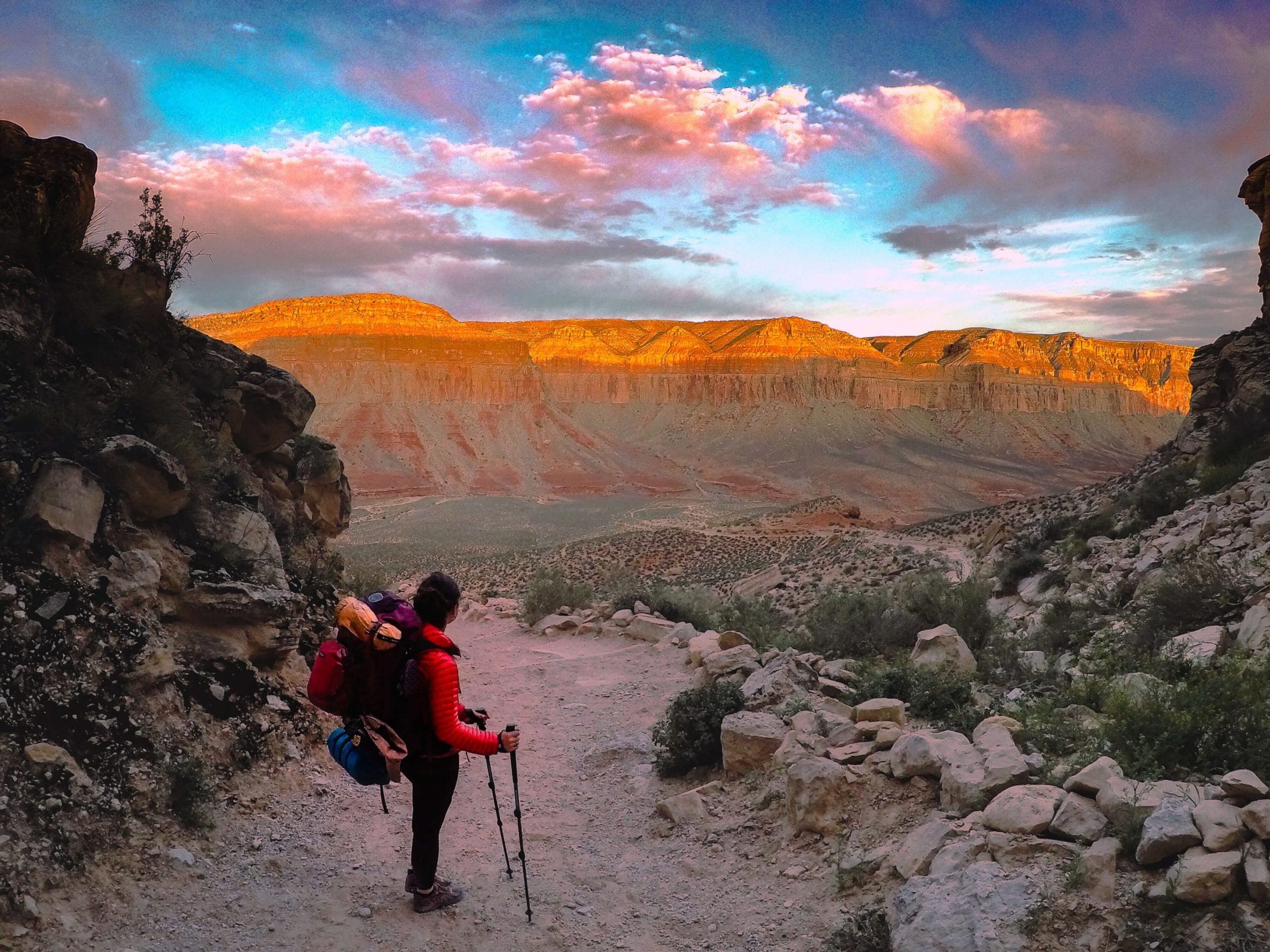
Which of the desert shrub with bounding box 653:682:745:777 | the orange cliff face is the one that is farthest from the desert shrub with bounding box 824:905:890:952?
the orange cliff face

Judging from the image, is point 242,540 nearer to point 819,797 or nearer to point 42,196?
point 42,196

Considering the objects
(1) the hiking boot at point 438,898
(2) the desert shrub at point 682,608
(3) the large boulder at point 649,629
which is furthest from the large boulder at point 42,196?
(2) the desert shrub at point 682,608

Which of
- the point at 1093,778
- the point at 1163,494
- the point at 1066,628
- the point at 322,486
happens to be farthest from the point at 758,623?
the point at 1093,778

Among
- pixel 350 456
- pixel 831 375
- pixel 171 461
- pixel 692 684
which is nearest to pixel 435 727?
pixel 171 461

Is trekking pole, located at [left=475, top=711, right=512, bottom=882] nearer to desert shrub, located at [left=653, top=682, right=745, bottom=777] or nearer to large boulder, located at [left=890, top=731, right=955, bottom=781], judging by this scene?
desert shrub, located at [left=653, top=682, right=745, bottom=777]

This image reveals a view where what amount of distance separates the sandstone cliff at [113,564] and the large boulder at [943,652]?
5.83 meters

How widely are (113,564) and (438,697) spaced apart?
363 cm

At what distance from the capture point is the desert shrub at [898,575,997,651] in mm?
10047

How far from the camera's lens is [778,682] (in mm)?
7324

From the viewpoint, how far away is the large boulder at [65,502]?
18.9ft

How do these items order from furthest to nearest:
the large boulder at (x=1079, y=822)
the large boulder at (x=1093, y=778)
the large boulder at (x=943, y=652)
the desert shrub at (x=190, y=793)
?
the large boulder at (x=943, y=652), the desert shrub at (x=190, y=793), the large boulder at (x=1093, y=778), the large boulder at (x=1079, y=822)

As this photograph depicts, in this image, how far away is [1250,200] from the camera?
19562mm

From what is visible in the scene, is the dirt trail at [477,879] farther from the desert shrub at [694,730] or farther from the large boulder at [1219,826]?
the large boulder at [1219,826]

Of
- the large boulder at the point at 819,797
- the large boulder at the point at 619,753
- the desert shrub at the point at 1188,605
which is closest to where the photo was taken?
the large boulder at the point at 819,797
